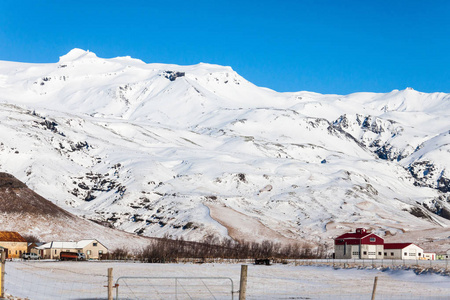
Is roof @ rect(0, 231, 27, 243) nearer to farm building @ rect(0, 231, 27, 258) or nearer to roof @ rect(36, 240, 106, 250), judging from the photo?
farm building @ rect(0, 231, 27, 258)

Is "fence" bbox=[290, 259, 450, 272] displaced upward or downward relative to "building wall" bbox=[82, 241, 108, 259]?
upward

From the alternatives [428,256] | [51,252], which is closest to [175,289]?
[51,252]

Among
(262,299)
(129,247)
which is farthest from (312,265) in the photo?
(129,247)

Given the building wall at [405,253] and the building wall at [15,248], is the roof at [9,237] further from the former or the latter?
the building wall at [405,253]

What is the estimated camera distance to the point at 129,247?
191 metres

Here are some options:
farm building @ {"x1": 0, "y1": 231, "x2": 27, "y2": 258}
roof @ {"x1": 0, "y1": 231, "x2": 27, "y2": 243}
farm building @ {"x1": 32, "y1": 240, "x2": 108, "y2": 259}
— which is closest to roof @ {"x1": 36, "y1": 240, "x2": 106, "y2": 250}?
farm building @ {"x1": 32, "y1": 240, "x2": 108, "y2": 259}

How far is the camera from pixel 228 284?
266ft

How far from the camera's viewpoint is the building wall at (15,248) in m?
152

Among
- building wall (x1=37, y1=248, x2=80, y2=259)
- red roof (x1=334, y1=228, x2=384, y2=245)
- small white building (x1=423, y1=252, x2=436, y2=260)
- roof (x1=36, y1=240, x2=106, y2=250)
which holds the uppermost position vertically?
red roof (x1=334, y1=228, x2=384, y2=245)

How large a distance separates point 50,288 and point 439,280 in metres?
47.9

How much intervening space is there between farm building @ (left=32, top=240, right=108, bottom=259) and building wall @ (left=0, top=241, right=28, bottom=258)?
9.04 feet

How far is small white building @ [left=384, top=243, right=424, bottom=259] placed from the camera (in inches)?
6206

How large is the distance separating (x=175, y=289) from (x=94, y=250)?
94.8m

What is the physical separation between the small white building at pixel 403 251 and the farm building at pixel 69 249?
66768 millimetres
